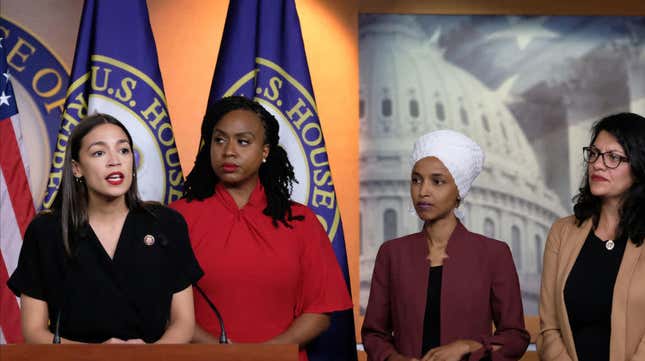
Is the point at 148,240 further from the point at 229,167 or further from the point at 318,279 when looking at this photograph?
the point at 318,279

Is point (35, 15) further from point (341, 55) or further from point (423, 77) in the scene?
point (423, 77)

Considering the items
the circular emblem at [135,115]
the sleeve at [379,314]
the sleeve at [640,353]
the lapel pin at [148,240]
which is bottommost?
the sleeve at [640,353]

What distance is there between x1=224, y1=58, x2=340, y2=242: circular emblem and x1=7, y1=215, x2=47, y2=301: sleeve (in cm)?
149

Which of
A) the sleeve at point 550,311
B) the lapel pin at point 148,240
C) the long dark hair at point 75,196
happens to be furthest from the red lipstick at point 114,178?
the sleeve at point 550,311

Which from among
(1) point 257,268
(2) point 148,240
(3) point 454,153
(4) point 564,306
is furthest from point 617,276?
(2) point 148,240

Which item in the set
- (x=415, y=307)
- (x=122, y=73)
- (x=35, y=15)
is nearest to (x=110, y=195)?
(x=415, y=307)

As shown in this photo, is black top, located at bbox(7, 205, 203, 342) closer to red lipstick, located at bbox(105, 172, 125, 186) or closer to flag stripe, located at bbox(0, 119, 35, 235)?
red lipstick, located at bbox(105, 172, 125, 186)

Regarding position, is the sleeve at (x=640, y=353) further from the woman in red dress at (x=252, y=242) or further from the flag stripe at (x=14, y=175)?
the flag stripe at (x=14, y=175)

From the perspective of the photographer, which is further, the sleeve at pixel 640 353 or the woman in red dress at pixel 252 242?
the woman in red dress at pixel 252 242

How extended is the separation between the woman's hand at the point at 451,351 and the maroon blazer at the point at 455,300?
0.23 feet

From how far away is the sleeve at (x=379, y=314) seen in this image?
10.7 feet

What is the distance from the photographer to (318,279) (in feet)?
10.9

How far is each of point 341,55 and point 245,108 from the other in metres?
1.66

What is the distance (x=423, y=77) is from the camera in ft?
16.6
